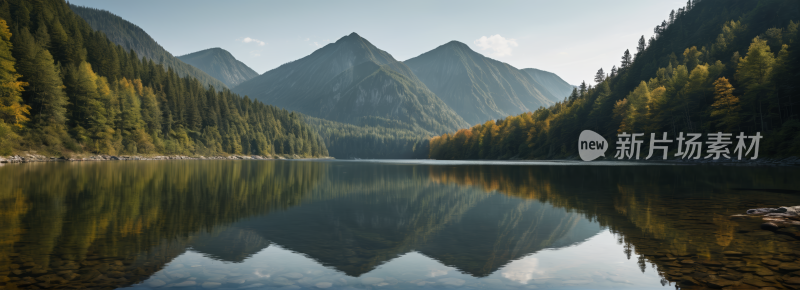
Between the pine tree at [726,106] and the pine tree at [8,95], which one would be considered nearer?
the pine tree at [8,95]

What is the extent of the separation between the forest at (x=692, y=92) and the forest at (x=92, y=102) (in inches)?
4201

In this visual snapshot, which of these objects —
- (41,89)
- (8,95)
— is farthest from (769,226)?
(41,89)

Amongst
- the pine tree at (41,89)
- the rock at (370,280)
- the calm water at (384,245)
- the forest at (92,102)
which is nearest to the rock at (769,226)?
the calm water at (384,245)

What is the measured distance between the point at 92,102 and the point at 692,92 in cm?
13101

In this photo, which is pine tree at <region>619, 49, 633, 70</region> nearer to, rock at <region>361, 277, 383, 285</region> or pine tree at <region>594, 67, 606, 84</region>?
pine tree at <region>594, 67, 606, 84</region>

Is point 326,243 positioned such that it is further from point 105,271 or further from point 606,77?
point 606,77

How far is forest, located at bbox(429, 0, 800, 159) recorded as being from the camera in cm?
6769

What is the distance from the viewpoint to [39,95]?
7588cm

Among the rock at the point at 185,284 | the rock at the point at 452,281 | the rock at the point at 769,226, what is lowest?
the rock at the point at 185,284

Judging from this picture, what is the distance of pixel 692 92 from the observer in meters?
84.3

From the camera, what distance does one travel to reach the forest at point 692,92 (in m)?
67.7

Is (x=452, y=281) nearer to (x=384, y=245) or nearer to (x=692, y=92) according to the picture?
(x=384, y=245)

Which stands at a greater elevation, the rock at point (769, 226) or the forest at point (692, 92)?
the forest at point (692, 92)

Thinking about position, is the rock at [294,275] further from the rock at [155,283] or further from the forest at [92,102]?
the forest at [92,102]
